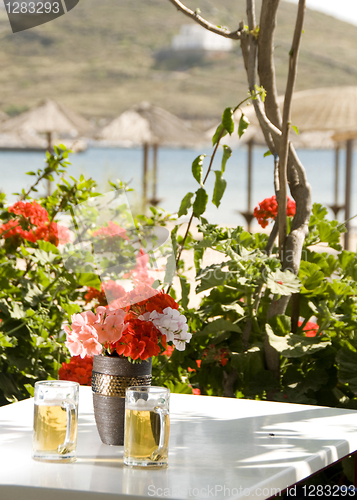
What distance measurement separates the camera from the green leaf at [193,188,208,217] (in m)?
1.71

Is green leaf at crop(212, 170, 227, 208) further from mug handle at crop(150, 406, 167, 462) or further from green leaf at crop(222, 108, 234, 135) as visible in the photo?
mug handle at crop(150, 406, 167, 462)

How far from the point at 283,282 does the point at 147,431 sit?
0.87 meters

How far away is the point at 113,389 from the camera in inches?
37.6

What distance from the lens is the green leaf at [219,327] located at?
177 cm

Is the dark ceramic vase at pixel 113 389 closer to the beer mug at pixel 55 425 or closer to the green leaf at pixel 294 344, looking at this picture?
the beer mug at pixel 55 425

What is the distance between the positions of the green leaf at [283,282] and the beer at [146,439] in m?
0.82

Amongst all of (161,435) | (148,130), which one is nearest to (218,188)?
(161,435)

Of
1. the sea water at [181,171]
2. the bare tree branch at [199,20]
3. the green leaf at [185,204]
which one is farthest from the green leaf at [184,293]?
the sea water at [181,171]

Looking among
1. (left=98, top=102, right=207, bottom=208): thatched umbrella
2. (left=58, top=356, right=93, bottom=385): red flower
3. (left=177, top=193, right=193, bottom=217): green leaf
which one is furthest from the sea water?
(left=58, top=356, right=93, bottom=385): red flower

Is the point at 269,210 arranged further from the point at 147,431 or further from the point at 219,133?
the point at 147,431

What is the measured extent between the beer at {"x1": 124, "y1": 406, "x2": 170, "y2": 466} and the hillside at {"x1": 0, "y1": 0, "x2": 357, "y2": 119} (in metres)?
39.9

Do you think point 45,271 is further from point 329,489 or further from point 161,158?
point 161,158

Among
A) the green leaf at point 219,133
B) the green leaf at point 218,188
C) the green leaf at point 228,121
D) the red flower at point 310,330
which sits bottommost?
the red flower at point 310,330

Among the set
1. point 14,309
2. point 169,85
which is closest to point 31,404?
point 14,309
